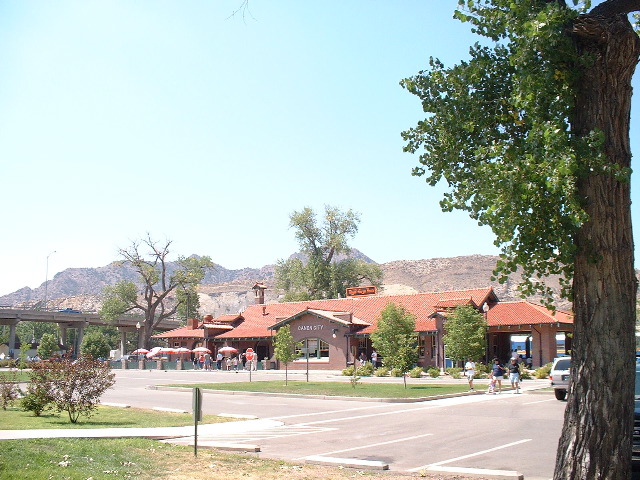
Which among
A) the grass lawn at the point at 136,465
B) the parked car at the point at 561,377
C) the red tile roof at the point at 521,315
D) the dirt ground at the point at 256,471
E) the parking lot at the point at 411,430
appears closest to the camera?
the grass lawn at the point at 136,465

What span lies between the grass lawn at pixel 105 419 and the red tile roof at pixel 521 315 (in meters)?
30.8

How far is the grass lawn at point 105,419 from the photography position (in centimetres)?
1591

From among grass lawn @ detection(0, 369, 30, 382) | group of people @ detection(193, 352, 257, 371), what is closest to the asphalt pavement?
grass lawn @ detection(0, 369, 30, 382)

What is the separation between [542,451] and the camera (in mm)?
12398

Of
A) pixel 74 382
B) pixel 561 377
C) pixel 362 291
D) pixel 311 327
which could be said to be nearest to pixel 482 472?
pixel 74 382

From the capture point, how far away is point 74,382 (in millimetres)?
17203

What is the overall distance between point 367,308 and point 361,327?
3.60m

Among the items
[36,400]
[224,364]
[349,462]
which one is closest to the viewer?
[349,462]

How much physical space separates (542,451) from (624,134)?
714 centimetres

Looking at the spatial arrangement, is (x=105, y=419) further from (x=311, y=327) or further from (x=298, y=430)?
(x=311, y=327)

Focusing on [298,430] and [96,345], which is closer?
[298,430]

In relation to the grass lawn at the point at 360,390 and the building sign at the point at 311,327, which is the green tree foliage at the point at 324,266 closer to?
the building sign at the point at 311,327

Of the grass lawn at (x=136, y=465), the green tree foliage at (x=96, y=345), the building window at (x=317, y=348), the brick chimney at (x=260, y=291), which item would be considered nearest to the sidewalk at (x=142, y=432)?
the grass lawn at (x=136, y=465)

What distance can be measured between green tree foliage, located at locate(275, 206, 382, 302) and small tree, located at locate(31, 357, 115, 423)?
6287 centimetres
